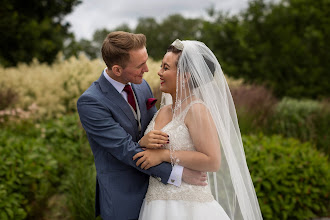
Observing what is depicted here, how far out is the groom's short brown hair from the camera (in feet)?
8.56

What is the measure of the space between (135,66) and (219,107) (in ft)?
2.34

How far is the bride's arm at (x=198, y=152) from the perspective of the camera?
2.49 m

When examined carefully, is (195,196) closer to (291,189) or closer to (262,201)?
(262,201)

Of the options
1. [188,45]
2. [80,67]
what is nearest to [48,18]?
[80,67]

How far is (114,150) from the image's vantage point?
8.24 ft

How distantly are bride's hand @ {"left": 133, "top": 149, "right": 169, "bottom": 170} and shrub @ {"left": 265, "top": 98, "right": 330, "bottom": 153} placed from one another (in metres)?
5.41

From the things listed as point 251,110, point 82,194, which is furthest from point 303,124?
point 82,194

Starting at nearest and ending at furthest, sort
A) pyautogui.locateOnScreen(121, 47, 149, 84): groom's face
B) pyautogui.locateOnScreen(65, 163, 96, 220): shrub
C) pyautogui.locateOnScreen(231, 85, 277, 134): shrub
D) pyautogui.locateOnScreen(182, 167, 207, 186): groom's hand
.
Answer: pyautogui.locateOnScreen(182, 167, 207, 186): groom's hand < pyautogui.locateOnScreen(121, 47, 149, 84): groom's face < pyautogui.locateOnScreen(65, 163, 96, 220): shrub < pyautogui.locateOnScreen(231, 85, 277, 134): shrub

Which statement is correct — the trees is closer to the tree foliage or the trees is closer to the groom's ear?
the tree foliage

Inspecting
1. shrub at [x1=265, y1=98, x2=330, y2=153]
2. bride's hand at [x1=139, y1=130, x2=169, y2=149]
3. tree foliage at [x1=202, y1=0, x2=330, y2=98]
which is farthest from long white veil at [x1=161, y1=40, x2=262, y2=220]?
tree foliage at [x1=202, y1=0, x2=330, y2=98]

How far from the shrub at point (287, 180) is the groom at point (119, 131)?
2.40 meters

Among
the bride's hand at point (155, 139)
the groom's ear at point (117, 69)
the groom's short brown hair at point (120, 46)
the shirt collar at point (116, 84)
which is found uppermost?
the groom's short brown hair at point (120, 46)

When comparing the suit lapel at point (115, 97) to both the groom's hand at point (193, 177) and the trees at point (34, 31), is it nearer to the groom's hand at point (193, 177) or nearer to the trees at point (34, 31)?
the groom's hand at point (193, 177)

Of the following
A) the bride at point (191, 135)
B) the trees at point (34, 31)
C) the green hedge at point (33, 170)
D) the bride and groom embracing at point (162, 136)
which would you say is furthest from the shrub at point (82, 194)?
the trees at point (34, 31)
